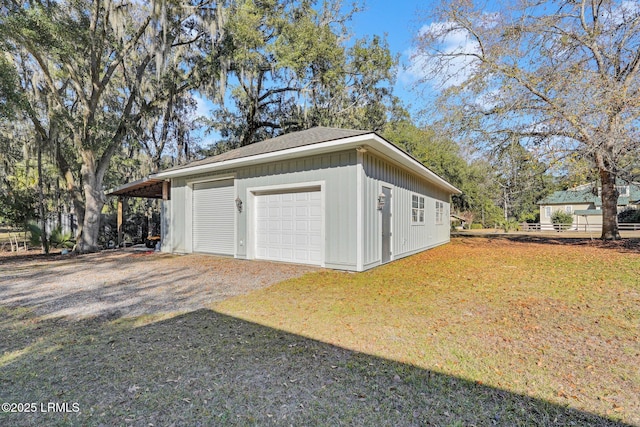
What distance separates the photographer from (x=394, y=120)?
21125mm

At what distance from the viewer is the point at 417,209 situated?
10.4m

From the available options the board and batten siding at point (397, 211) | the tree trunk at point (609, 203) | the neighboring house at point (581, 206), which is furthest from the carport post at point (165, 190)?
the neighboring house at point (581, 206)

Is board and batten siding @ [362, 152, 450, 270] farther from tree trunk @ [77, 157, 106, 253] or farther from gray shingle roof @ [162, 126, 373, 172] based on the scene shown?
tree trunk @ [77, 157, 106, 253]

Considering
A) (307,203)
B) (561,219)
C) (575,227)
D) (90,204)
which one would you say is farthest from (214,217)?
(561,219)

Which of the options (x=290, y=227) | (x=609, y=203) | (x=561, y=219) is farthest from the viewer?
(x=561, y=219)

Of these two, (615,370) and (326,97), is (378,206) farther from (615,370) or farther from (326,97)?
(326,97)

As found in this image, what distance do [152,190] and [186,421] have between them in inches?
458

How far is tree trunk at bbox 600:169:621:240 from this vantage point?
1158 cm

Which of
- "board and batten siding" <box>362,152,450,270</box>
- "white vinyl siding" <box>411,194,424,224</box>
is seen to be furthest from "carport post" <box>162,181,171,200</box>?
"white vinyl siding" <box>411,194,424,224</box>

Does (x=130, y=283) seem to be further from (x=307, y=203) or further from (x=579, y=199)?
(x=579, y=199)

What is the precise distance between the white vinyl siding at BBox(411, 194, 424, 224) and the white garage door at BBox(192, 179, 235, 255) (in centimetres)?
565

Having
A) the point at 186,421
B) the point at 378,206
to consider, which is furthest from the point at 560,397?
the point at 378,206

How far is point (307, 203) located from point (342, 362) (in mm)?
5151

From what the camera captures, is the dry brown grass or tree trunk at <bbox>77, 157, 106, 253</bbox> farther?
tree trunk at <bbox>77, 157, 106, 253</bbox>
